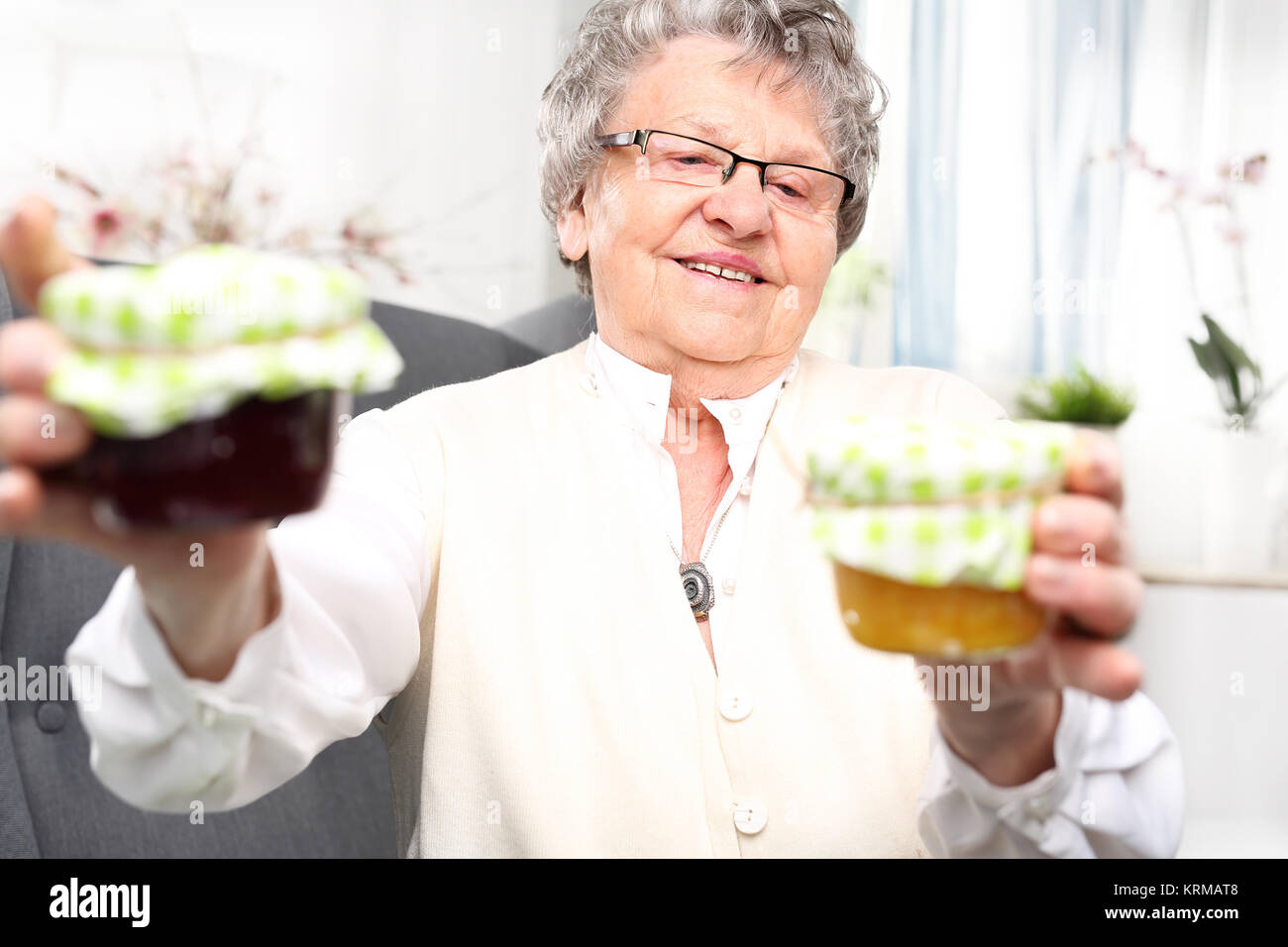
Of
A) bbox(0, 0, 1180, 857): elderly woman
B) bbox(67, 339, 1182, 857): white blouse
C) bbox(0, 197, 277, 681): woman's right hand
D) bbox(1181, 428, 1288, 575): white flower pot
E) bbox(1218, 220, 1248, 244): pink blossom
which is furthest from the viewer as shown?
bbox(1218, 220, 1248, 244): pink blossom

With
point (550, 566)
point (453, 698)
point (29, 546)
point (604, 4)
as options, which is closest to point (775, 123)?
point (604, 4)

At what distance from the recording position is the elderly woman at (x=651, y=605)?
0.78 meters

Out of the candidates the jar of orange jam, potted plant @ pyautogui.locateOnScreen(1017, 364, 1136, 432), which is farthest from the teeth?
potted plant @ pyautogui.locateOnScreen(1017, 364, 1136, 432)

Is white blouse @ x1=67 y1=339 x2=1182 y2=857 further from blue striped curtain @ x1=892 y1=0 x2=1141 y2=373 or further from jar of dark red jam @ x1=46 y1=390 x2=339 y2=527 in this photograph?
blue striped curtain @ x1=892 y1=0 x2=1141 y2=373

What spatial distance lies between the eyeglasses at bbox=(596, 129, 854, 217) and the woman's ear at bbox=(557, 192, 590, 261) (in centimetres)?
13

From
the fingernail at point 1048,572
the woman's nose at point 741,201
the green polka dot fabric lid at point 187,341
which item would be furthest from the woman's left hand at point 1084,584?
the woman's nose at point 741,201

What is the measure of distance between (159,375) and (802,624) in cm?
76

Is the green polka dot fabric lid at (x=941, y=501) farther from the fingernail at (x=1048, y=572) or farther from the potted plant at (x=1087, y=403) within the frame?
the potted plant at (x=1087, y=403)

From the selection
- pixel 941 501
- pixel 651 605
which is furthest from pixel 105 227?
pixel 941 501

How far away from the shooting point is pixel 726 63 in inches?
49.6

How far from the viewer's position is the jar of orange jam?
24.3 inches

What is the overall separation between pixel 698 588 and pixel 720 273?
362 mm

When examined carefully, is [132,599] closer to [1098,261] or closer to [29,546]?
[29,546]

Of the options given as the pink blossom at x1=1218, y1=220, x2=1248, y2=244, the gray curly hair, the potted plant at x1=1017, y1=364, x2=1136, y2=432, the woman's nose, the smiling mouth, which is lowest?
the potted plant at x1=1017, y1=364, x2=1136, y2=432
